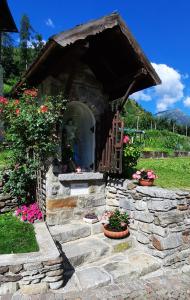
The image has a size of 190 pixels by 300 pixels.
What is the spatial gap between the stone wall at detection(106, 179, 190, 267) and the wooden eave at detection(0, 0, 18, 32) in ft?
42.4

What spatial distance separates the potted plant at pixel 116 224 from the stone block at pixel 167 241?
2.32ft

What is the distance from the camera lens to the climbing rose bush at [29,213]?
6.07 metres

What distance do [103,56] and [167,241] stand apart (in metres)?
4.37

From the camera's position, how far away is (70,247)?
560cm

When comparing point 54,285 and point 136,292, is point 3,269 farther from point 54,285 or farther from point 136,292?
point 136,292

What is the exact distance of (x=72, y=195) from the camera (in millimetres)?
6367

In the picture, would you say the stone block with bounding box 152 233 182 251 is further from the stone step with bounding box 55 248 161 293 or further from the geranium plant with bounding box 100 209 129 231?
the geranium plant with bounding box 100 209 129 231

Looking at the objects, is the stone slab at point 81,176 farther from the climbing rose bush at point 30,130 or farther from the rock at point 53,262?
the rock at point 53,262

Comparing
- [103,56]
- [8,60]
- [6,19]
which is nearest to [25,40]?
[8,60]

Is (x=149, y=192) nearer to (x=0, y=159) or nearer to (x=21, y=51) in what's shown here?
(x=0, y=159)

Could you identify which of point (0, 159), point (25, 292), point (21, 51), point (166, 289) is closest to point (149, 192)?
point (166, 289)

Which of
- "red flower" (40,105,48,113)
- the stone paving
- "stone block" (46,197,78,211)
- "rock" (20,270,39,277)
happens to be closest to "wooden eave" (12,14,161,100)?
"red flower" (40,105,48,113)

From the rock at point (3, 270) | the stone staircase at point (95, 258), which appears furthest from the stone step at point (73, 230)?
the rock at point (3, 270)

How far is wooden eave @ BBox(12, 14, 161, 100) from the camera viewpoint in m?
5.33
